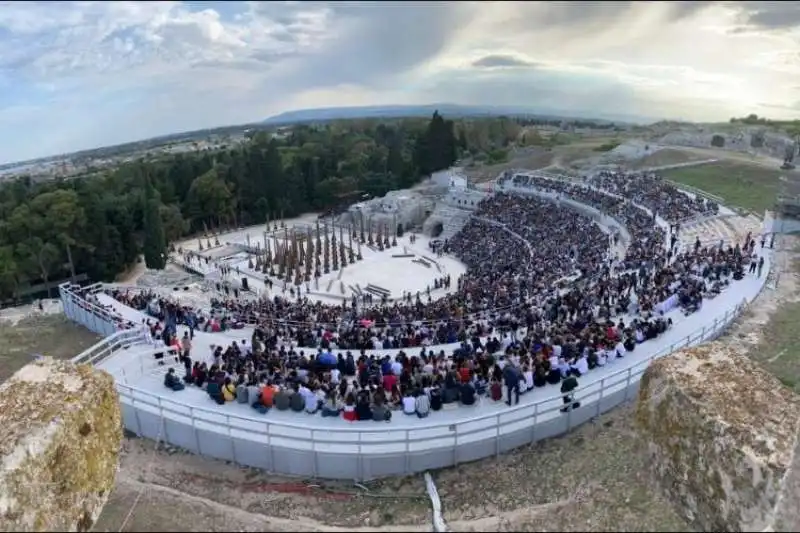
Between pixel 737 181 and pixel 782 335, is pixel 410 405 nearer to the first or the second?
pixel 782 335

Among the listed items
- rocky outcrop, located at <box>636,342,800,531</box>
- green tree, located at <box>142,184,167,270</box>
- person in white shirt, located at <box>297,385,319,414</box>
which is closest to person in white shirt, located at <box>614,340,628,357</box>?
rocky outcrop, located at <box>636,342,800,531</box>

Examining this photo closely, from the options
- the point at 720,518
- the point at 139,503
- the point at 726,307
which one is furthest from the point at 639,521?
the point at 726,307

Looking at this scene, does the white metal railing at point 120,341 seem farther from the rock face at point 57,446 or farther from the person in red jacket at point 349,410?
the person in red jacket at point 349,410

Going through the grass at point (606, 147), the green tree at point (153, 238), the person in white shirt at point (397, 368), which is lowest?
the green tree at point (153, 238)

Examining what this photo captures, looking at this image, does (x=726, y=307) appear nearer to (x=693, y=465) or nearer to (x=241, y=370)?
(x=693, y=465)

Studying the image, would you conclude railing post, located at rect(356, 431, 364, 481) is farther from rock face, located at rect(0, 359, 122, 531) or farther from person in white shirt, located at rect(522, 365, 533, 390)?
rock face, located at rect(0, 359, 122, 531)

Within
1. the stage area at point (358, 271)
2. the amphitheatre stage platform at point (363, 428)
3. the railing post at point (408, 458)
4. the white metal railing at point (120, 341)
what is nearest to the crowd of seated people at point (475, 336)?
the amphitheatre stage platform at point (363, 428)
